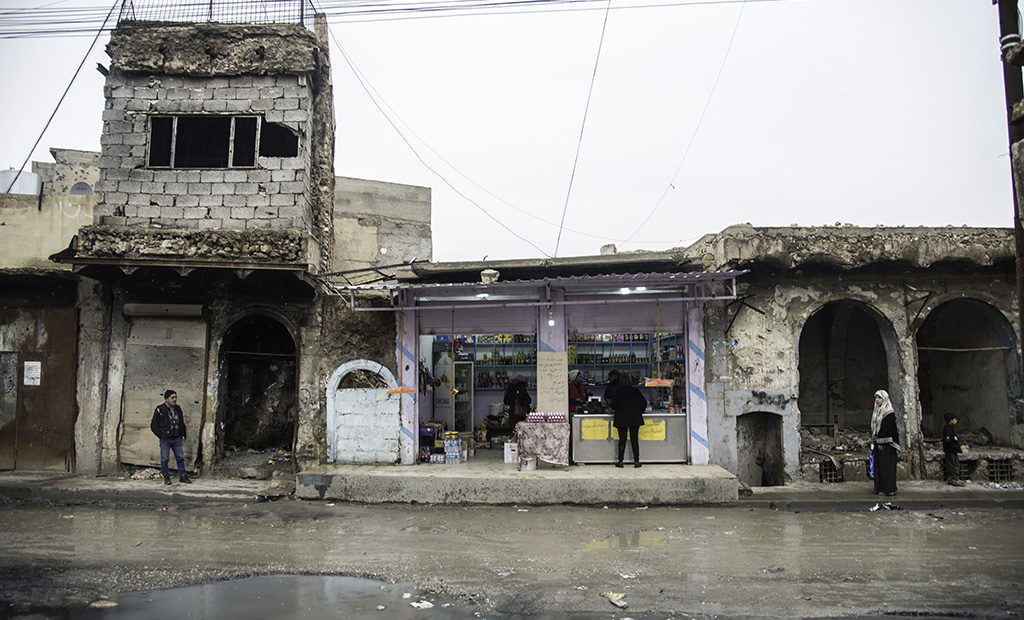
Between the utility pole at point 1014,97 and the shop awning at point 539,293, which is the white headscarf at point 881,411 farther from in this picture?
the utility pole at point 1014,97

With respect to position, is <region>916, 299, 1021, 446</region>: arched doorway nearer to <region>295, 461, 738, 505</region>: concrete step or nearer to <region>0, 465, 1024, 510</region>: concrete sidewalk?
<region>0, 465, 1024, 510</region>: concrete sidewalk

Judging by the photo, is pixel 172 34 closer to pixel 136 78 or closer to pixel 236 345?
pixel 136 78

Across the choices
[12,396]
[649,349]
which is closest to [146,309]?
[12,396]

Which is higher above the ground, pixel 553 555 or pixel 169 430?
pixel 169 430

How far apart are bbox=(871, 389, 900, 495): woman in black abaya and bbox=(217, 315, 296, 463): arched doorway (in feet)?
36.8

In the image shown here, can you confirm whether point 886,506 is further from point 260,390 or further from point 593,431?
point 260,390

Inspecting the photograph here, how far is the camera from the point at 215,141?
11672 millimetres

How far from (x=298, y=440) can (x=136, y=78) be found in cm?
779

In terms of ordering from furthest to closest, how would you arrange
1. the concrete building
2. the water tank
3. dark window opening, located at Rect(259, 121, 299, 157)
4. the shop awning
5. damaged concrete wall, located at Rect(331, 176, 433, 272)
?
damaged concrete wall, located at Rect(331, 176, 433, 272)
the water tank
dark window opening, located at Rect(259, 121, 299, 157)
the concrete building
the shop awning

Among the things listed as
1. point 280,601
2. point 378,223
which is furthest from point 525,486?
point 378,223

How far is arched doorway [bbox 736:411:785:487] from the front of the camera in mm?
11305

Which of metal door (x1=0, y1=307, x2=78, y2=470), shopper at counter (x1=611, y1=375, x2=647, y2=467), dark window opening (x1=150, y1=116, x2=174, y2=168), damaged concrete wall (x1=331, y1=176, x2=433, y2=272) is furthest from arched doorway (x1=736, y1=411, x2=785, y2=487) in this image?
metal door (x1=0, y1=307, x2=78, y2=470)

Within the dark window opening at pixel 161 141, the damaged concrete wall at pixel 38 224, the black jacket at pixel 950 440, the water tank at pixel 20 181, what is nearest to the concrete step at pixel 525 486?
the black jacket at pixel 950 440

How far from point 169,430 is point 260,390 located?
2660 millimetres
